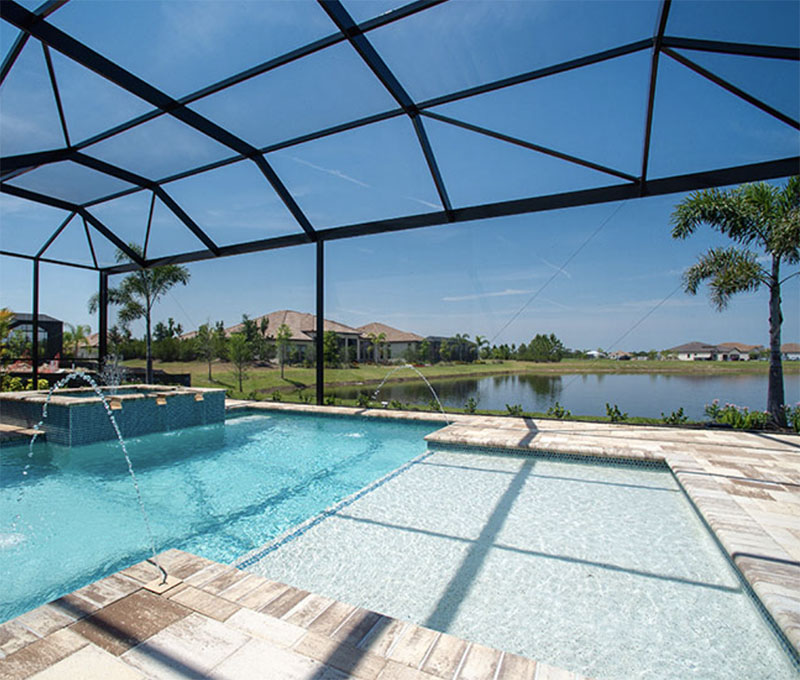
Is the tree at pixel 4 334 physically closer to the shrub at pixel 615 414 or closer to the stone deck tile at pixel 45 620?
the stone deck tile at pixel 45 620

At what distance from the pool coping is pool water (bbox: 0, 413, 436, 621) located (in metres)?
1.06

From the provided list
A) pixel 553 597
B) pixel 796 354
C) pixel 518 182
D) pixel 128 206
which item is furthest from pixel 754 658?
pixel 128 206

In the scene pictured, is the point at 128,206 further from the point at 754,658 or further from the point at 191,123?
the point at 754,658

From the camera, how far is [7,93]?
16.6 feet

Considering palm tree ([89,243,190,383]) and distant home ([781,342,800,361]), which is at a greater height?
palm tree ([89,243,190,383])

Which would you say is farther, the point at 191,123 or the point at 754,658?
the point at 191,123

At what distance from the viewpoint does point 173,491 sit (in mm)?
4871

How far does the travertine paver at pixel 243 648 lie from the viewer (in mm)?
1626

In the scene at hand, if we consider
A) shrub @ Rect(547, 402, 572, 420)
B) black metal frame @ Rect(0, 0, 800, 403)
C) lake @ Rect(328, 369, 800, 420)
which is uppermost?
black metal frame @ Rect(0, 0, 800, 403)

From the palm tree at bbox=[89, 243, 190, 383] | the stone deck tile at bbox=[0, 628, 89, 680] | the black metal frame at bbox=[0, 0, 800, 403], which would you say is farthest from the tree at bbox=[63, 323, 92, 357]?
the stone deck tile at bbox=[0, 628, 89, 680]

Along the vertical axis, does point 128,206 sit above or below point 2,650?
above

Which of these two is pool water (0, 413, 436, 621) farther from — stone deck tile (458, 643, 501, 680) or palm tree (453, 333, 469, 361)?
palm tree (453, 333, 469, 361)

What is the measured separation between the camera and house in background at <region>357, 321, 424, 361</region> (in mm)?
23766

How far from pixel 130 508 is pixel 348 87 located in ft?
15.9
